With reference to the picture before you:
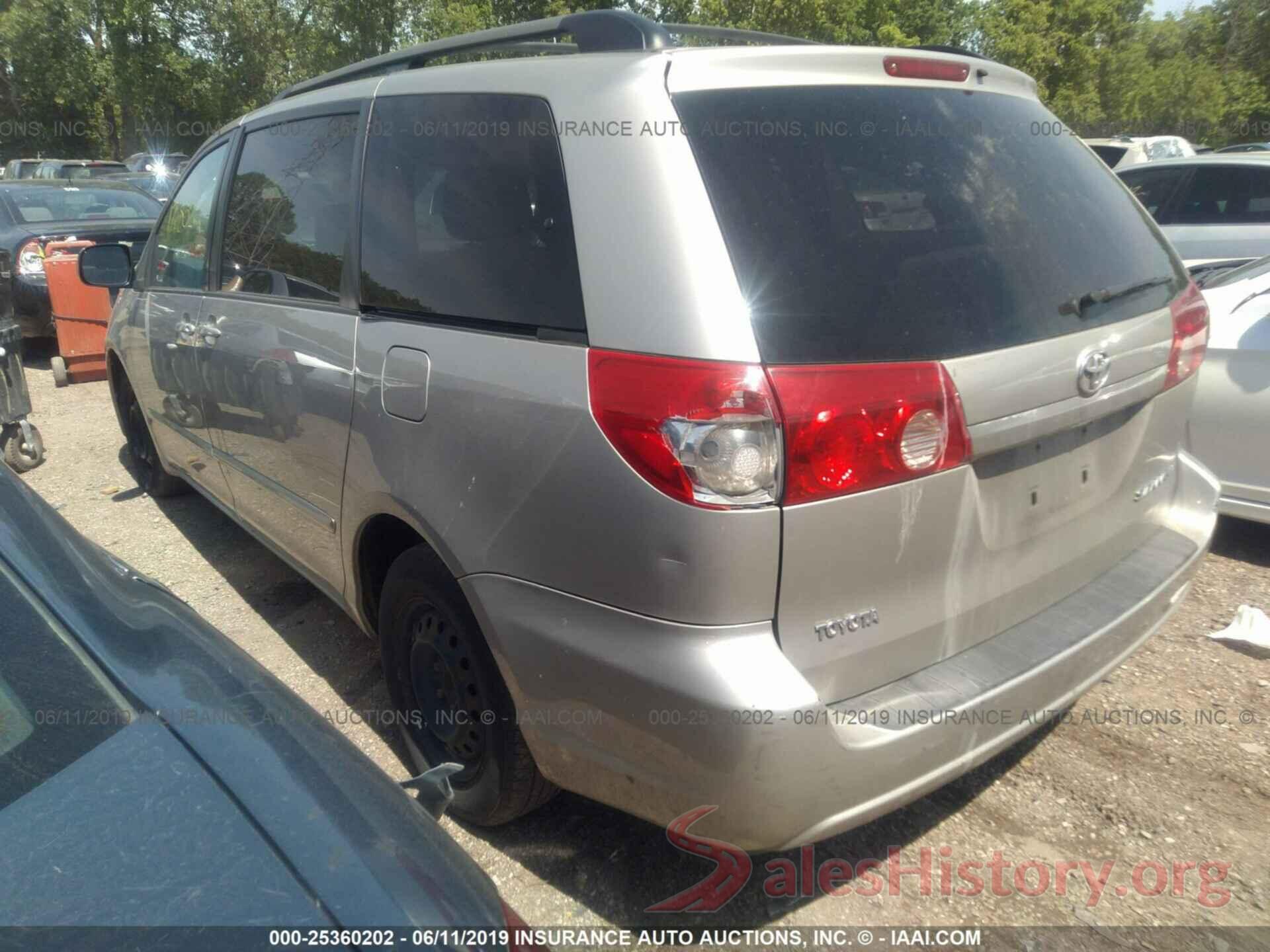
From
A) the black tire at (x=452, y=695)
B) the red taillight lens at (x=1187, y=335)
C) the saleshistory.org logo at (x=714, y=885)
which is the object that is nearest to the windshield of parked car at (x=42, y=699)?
the black tire at (x=452, y=695)

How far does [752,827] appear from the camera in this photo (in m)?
1.85

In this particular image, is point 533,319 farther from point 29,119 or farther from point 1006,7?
point 29,119

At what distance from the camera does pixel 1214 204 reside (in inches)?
292

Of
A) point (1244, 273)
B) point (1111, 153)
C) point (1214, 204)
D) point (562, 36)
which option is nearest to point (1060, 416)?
point (562, 36)

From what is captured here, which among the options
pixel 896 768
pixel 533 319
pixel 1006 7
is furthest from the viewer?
pixel 1006 7

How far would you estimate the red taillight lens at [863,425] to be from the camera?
175 cm

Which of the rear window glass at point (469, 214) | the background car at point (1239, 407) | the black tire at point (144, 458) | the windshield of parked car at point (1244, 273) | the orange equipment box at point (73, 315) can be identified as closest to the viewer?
the rear window glass at point (469, 214)

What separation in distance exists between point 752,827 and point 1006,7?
1050 inches

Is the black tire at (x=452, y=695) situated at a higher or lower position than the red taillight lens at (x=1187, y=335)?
lower

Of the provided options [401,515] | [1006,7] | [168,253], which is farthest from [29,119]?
[401,515]

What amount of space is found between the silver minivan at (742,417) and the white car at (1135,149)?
8105mm

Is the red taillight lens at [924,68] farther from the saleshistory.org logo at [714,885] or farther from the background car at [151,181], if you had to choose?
the background car at [151,181]

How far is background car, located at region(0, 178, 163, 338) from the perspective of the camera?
8.80 metres

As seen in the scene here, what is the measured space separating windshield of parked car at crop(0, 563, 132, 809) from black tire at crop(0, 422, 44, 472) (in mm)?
5243
